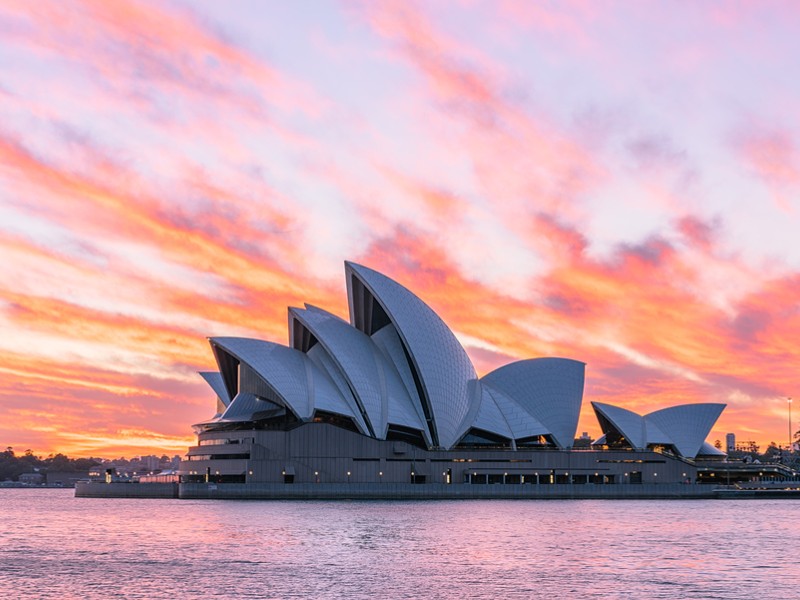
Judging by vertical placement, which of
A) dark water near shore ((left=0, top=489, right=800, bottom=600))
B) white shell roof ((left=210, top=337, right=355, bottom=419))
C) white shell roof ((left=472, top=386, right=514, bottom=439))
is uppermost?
white shell roof ((left=210, top=337, right=355, bottom=419))

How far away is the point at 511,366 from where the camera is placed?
111000mm

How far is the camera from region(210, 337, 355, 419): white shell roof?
92.8 m

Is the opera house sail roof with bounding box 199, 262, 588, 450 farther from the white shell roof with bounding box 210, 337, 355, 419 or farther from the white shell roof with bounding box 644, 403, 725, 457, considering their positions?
the white shell roof with bounding box 644, 403, 725, 457

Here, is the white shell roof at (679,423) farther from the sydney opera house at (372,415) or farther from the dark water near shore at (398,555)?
the dark water near shore at (398,555)

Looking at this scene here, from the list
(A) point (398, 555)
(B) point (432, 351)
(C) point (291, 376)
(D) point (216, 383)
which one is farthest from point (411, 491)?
(A) point (398, 555)

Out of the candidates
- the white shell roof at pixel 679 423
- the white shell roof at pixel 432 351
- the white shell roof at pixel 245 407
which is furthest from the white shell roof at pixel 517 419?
the white shell roof at pixel 245 407

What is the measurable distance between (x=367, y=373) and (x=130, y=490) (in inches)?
1256

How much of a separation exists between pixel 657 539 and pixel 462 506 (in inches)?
1230

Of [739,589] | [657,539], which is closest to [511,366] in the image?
[657,539]

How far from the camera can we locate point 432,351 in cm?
9712

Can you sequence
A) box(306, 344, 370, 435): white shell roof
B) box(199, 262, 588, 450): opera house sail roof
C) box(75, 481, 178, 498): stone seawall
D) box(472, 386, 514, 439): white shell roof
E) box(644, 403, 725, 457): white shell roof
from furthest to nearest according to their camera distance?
box(644, 403, 725, 457): white shell roof
box(75, 481, 178, 498): stone seawall
box(472, 386, 514, 439): white shell roof
box(306, 344, 370, 435): white shell roof
box(199, 262, 588, 450): opera house sail roof

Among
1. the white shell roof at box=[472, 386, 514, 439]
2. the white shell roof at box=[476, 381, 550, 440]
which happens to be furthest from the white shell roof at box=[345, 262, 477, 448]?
the white shell roof at box=[476, 381, 550, 440]

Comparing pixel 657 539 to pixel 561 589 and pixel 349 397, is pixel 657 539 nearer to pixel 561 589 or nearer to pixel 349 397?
pixel 561 589

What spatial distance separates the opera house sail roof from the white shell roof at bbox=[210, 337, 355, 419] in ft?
0.34
